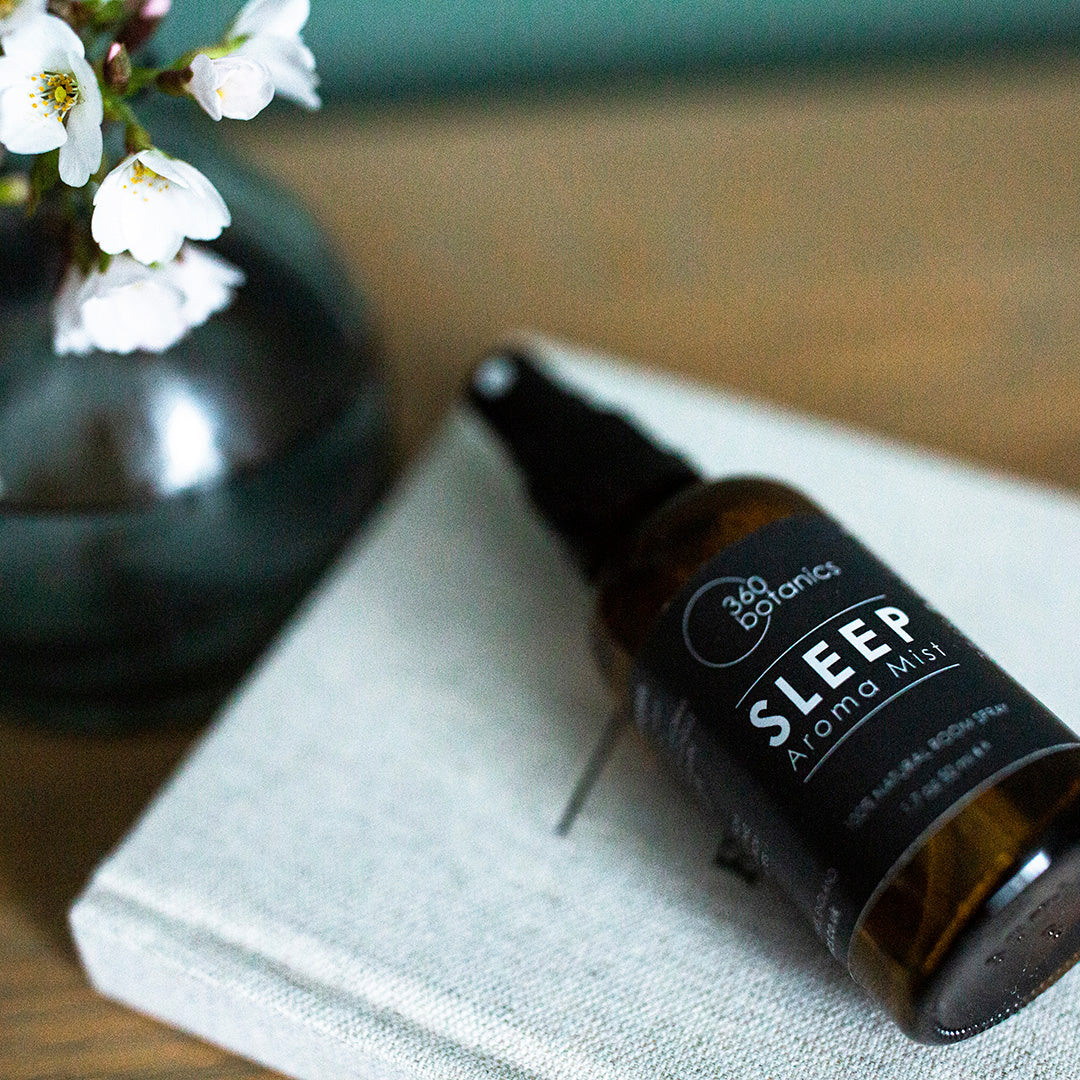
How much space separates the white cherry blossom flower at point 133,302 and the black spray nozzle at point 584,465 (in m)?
0.10

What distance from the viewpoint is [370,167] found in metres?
0.60

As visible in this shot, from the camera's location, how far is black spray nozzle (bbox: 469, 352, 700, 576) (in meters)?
0.32

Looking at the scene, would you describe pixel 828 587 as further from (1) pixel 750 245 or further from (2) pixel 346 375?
(1) pixel 750 245

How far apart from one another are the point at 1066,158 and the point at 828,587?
41cm

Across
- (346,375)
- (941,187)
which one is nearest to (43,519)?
(346,375)

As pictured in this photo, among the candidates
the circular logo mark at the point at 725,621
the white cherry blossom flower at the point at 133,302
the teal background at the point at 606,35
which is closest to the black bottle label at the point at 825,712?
the circular logo mark at the point at 725,621

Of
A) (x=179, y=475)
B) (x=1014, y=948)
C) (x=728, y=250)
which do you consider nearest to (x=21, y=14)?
(x=179, y=475)

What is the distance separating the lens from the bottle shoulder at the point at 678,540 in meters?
0.29

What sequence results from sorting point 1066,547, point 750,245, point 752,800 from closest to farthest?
point 752,800 < point 1066,547 < point 750,245

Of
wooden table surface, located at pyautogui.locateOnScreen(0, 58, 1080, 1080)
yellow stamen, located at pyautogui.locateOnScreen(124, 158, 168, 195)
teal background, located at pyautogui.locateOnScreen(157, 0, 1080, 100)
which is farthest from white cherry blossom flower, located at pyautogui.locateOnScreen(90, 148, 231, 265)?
teal background, located at pyautogui.locateOnScreen(157, 0, 1080, 100)

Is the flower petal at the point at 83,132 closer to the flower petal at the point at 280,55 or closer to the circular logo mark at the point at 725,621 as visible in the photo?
the flower petal at the point at 280,55

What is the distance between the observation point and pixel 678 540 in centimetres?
30

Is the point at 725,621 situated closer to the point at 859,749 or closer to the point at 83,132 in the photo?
the point at 859,749

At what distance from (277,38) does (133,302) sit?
0.06 metres
